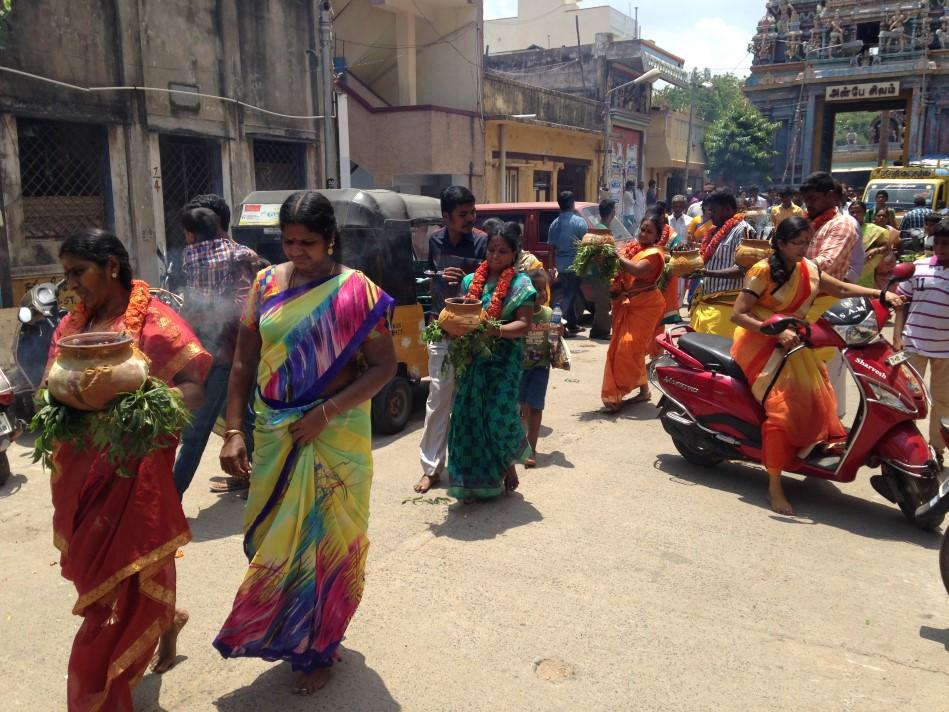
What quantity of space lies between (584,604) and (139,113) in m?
10.0

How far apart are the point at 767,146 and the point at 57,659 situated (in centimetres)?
4218

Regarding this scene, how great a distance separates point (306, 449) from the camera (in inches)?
118

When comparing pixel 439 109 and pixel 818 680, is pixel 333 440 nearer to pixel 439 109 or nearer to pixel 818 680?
pixel 818 680

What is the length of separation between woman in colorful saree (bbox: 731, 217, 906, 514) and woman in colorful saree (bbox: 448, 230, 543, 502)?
4.71 ft

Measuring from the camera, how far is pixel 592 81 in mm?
30766

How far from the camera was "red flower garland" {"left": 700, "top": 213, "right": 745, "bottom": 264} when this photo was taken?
23.4 ft

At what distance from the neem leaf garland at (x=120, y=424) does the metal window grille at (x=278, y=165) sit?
11.5 m

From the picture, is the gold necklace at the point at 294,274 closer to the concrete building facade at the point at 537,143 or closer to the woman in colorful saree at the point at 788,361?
the woman in colorful saree at the point at 788,361

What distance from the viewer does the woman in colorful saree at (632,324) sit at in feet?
24.3

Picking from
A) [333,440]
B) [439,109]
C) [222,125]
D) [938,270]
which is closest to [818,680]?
[333,440]

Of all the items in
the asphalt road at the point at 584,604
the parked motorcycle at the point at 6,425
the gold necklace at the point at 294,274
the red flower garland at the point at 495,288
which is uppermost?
the gold necklace at the point at 294,274

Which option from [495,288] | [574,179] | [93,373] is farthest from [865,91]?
[93,373]

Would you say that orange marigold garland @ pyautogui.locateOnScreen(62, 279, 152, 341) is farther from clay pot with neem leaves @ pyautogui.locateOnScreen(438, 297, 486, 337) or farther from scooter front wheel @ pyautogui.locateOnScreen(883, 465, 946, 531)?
scooter front wheel @ pyautogui.locateOnScreen(883, 465, 946, 531)

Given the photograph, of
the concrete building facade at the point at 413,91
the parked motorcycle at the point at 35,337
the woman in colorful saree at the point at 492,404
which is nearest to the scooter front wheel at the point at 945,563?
the woman in colorful saree at the point at 492,404
